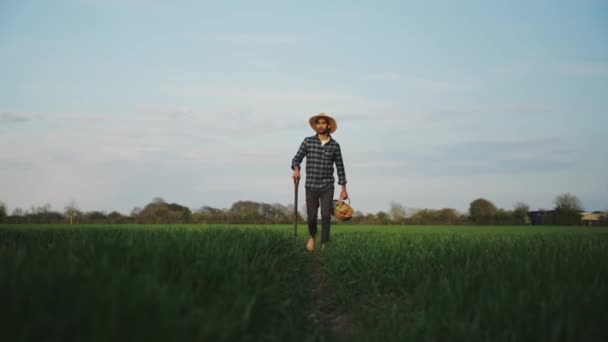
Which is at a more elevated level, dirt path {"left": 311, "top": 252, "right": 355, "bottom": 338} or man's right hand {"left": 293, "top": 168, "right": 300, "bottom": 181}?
man's right hand {"left": 293, "top": 168, "right": 300, "bottom": 181}

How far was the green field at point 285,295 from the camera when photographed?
12.4 ft

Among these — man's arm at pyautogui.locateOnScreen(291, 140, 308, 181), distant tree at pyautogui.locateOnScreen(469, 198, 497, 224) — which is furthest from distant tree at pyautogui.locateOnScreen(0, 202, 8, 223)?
distant tree at pyautogui.locateOnScreen(469, 198, 497, 224)

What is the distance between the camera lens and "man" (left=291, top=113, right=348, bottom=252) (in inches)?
431

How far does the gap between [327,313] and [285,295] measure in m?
0.71

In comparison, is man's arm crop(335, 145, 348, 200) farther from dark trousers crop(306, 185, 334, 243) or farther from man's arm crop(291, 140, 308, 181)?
man's arm crop(291, 140, 308, 181)

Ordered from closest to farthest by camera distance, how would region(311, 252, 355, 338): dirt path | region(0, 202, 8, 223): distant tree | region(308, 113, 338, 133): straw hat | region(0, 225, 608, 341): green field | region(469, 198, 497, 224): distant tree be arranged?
region(0, 225, 608, 341): green field < region(311, 252, 355, 338): dirt path < region(308, 113, 338, 133): straw hat < region(0, 202, 8, 223): distant tree < region(469, 198, 497, 224): distant tree

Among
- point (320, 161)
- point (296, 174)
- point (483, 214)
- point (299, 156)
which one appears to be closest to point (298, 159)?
point (299, 156)

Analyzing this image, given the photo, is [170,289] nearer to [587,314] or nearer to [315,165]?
[587,314]

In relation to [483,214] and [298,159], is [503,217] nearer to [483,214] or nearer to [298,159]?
[483,214]

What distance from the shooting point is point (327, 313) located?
707cm

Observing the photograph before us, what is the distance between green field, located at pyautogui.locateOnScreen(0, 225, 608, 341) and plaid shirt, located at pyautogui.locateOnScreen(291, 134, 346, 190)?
241 cm

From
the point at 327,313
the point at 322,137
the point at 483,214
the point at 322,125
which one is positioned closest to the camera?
the point at 327,313

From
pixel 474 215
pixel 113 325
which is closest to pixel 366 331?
pixel 113 325

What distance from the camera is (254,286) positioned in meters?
6.07
